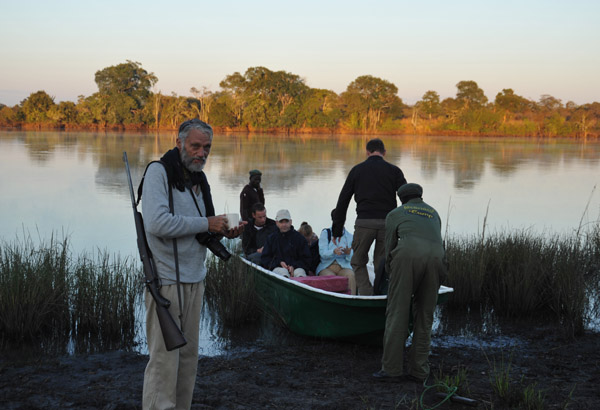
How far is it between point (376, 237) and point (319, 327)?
1.20m

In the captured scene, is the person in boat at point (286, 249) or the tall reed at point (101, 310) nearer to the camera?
the tall reed at point (101, 310)

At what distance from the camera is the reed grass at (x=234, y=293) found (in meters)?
6.71

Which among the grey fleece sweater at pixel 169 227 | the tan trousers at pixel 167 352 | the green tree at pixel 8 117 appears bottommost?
the tan trousers at pixel 167 352

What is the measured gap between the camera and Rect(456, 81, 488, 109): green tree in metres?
104

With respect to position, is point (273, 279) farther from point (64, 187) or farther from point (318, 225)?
point (64, 187)

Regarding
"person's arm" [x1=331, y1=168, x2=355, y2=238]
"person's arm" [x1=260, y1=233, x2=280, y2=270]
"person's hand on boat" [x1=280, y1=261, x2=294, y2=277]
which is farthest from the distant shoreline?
"person's arm" [x1=331, y1=168, x2=355, y2=238]

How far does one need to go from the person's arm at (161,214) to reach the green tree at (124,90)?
89.6m

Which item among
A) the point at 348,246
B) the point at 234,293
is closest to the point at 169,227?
the point at 234,293

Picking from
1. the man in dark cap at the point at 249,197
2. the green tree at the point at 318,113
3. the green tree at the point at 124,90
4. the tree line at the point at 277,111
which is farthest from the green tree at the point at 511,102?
the man in dark cap at the point at 249,197

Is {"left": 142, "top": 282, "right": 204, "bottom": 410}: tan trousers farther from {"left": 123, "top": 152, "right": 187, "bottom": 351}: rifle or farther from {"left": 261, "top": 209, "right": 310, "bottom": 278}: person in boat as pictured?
{"left": 261, "top": 209, "right": 310, "bottom": 278}: person in boat

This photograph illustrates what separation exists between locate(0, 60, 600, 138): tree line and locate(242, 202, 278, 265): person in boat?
7952 centimetres

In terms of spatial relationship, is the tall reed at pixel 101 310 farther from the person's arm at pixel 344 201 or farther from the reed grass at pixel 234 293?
the person's arm at pixel 344 201

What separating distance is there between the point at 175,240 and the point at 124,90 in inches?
3803

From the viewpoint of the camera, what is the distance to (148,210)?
2920 mm
